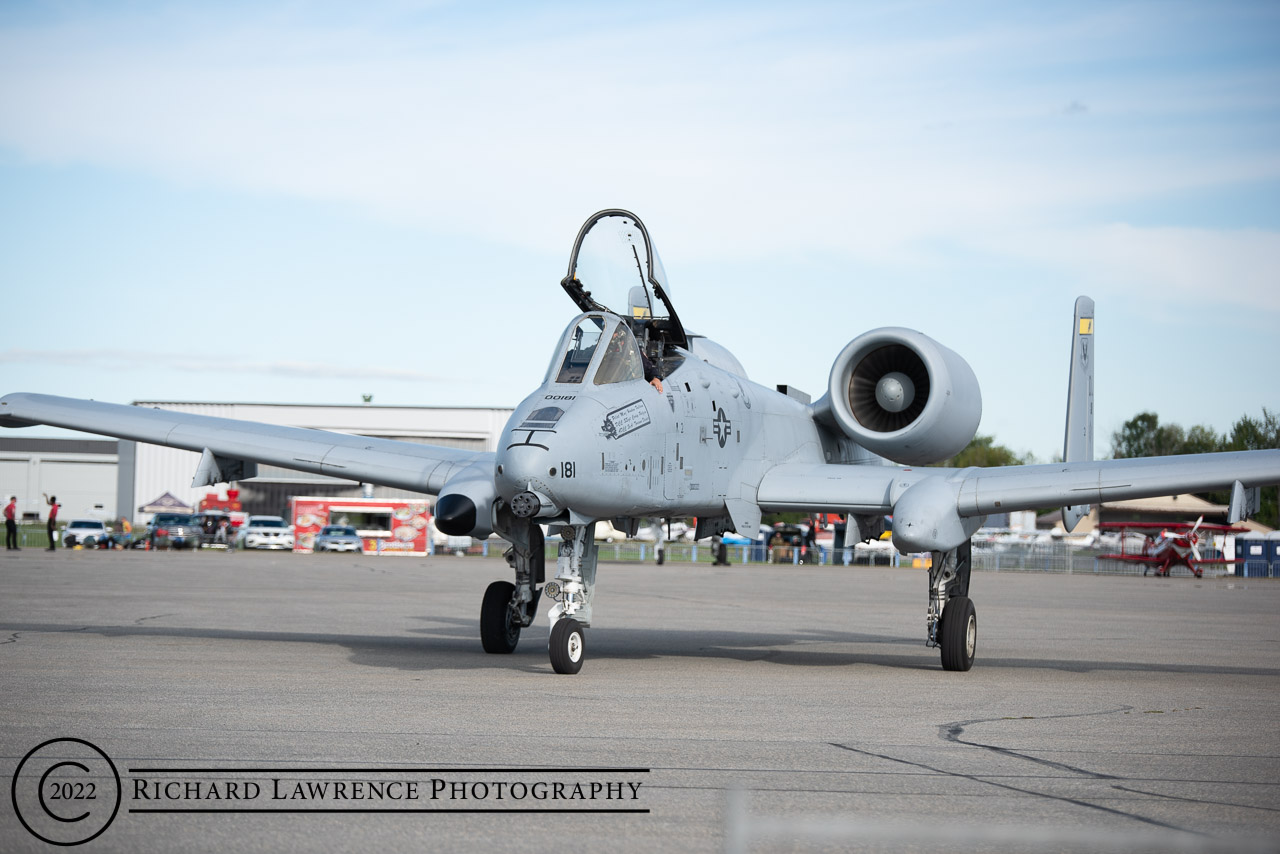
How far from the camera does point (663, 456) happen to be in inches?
526

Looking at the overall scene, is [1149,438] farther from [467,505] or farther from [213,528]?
[467,505]

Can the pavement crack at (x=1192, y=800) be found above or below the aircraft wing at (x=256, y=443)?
below

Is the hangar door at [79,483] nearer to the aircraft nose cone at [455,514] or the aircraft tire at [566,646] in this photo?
the aircraft nose cone at [455,514]

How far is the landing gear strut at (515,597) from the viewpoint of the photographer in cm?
1388

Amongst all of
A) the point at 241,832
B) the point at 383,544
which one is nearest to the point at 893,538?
the point at 241,832

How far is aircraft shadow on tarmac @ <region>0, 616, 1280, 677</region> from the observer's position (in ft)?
46.5

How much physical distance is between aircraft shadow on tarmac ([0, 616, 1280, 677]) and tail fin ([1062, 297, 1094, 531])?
3.91 metres

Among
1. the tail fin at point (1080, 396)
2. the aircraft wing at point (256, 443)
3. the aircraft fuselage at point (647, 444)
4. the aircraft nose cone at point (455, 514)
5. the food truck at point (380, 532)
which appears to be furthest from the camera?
the food truck at point (380, 532)

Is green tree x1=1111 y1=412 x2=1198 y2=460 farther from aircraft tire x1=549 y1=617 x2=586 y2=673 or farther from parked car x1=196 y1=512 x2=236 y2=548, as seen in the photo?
aircraft tire x1=549 y1=617 x2=586 y2=673

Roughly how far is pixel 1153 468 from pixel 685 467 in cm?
515

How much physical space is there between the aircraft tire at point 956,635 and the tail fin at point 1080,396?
19.5 feet

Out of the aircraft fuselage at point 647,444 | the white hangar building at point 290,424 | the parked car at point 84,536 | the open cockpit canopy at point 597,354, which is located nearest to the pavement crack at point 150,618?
the aircraft fuselage at point 647,444

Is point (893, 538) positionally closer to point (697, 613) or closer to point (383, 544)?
point (697, 613)

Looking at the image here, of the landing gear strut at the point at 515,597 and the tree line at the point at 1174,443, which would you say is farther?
the tree line at the point at 1174,443
